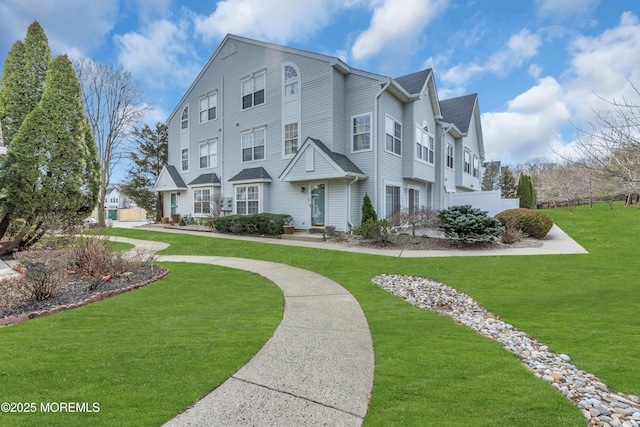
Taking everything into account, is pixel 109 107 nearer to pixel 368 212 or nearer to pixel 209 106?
pixel 209 106

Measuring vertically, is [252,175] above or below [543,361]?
above

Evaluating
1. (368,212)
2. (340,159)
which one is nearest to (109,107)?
(340,159)

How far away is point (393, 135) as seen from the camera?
16.6 m

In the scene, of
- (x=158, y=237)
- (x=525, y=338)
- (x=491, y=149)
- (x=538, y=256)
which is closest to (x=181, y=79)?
(x=158, y=237)

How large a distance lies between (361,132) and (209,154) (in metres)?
11.6

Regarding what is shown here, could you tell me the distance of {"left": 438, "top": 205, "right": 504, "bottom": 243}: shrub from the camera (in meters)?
12.1

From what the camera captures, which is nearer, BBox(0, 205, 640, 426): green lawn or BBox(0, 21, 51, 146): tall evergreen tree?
BBox(0, 205, 640, 426): green lawn

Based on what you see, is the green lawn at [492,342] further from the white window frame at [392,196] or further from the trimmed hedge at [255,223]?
the trimmed hedge at [255,223]

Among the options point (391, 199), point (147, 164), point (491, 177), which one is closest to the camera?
point (391, 199)

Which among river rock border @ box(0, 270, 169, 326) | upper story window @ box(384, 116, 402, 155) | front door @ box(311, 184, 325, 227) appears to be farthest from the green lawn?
upper story window @ box(384, 116, 402, 155)

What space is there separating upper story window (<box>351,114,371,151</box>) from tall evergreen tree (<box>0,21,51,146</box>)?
1210 centimetres

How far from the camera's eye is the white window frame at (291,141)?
1738 cm

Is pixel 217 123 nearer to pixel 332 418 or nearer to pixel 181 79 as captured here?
pixel 181 79

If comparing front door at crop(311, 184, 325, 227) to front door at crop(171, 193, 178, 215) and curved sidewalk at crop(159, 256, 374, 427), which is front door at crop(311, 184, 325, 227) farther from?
front door at crop(171, 193, 178, 215)
